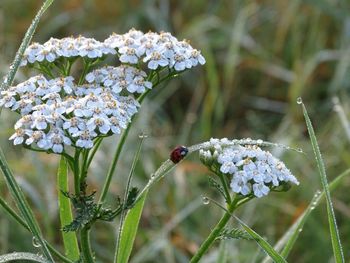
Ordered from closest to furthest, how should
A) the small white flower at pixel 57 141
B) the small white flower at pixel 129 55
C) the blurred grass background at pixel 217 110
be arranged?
1. the small white flower at pixel 57 141
2. the small white flower at pixel 129 55
3. the blurred grass background at pixel 217 110

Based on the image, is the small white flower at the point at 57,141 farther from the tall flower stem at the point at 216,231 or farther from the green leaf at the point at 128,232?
the tall flower stem at the point at 216,231

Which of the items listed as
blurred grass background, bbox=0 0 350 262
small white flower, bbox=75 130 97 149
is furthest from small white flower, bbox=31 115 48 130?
blurred grass background, bbox=0 0 350 262

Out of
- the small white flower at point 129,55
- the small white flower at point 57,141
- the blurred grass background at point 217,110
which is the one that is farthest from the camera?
the blurred grass background at point 217,110

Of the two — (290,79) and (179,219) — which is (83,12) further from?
(179,219)

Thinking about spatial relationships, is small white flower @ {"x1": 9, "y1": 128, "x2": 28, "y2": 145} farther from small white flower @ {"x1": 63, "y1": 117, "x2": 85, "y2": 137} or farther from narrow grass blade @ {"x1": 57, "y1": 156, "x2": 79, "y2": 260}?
narrow grass blade @ {"x1": 57, "y1": 156, "x2": 79, "y2": 260}

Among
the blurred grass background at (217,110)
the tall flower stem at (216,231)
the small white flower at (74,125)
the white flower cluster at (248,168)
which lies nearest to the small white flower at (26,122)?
the small white flower at (74,125)
